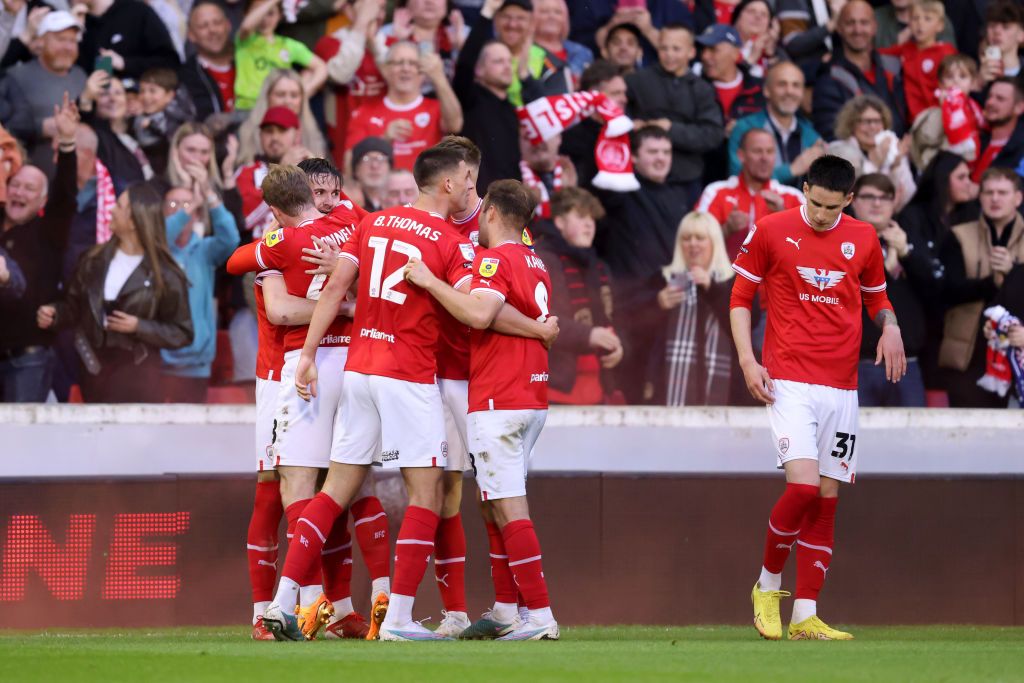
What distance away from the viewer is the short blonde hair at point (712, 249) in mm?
10922

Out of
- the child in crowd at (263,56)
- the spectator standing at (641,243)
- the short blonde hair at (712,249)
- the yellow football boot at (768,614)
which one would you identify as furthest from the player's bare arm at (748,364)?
the child in crowd at (263,56)

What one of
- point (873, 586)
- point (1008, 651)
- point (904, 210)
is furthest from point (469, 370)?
point (904, 210)

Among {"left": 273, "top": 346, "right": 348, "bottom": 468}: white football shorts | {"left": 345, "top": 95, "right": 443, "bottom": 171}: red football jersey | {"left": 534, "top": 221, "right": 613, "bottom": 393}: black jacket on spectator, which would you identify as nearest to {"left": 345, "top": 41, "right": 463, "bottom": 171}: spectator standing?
{"left": 345, "top": 95, "right": 443, "bottom": 171}: red football jersey

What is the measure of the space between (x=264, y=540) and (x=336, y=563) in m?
0.37

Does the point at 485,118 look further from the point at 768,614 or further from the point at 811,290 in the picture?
the point at 768,614

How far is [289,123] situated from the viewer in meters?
10.4

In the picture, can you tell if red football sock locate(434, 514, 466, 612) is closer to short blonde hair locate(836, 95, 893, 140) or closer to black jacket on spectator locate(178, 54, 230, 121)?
black jacket on spectator locate(178, 54, 230, 121)

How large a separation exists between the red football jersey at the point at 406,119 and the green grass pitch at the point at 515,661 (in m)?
4.75

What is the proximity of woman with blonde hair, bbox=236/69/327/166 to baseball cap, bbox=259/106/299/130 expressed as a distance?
42mm

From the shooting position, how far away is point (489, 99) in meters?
10.9

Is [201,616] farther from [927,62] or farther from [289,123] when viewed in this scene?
[927,62]

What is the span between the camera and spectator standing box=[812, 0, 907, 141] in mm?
11664

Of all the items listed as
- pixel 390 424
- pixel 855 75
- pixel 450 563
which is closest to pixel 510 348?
pixel 390 424

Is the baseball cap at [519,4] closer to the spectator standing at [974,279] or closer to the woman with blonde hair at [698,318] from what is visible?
the woman with blonde hair at [698,318]
